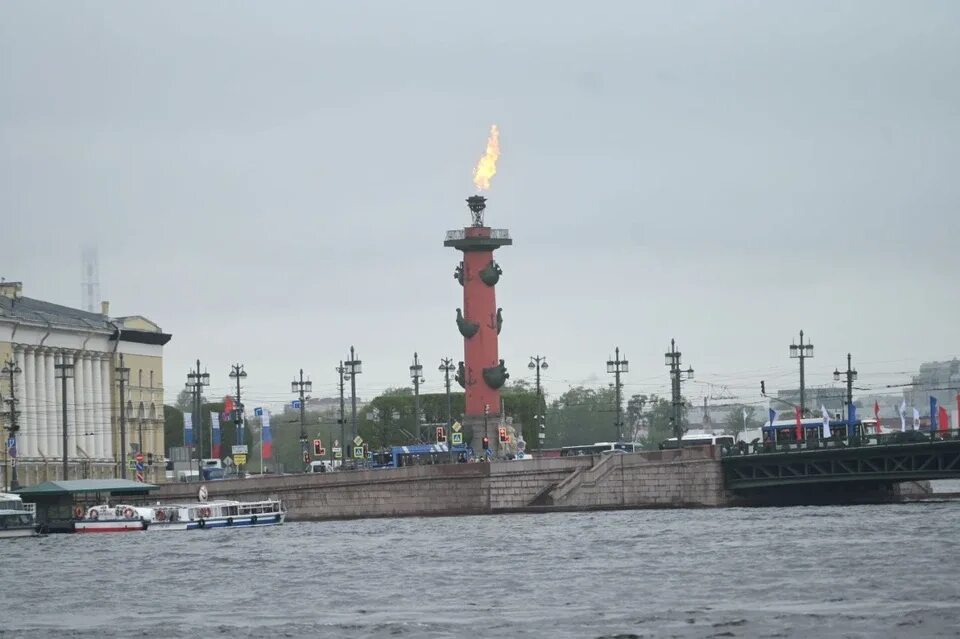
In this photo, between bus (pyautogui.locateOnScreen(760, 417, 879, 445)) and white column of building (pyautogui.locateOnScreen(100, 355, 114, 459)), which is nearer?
bus (pyautogui.locateOnScreen(760, 417, 879, 445))

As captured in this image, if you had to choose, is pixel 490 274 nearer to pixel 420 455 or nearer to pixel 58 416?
pixel 420 455

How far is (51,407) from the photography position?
341ft

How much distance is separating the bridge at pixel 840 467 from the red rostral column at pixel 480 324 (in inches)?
547

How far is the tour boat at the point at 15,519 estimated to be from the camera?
242 feet

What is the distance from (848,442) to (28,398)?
39592mm

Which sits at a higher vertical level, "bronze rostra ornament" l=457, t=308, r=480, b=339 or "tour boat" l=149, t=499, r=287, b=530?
"bronze rostra ornament" l=457, t=308, r=480, b=339

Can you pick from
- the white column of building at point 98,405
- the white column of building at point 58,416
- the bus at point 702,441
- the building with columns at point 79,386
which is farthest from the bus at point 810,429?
the white column of building at point 98,405

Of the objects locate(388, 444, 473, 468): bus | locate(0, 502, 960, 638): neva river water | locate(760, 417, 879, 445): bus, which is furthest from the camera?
locate(388, 444, 473, 468): bus

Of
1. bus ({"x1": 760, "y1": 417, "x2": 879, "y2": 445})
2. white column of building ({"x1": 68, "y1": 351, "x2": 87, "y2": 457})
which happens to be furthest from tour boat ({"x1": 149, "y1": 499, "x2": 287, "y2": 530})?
white column of building ({"x1": 68, "y1": 351, "x2": 87, "y2": 457})

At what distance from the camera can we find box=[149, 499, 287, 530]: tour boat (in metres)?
80.8

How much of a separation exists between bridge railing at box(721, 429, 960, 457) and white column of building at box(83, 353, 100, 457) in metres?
34.5

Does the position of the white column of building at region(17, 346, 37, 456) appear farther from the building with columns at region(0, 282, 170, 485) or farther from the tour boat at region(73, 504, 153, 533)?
the tour boat at region(73, 504, 153, 533)

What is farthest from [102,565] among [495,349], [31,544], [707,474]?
[495,349]

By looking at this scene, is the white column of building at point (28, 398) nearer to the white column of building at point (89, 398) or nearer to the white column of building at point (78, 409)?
the white column of building at point (78, 409)
